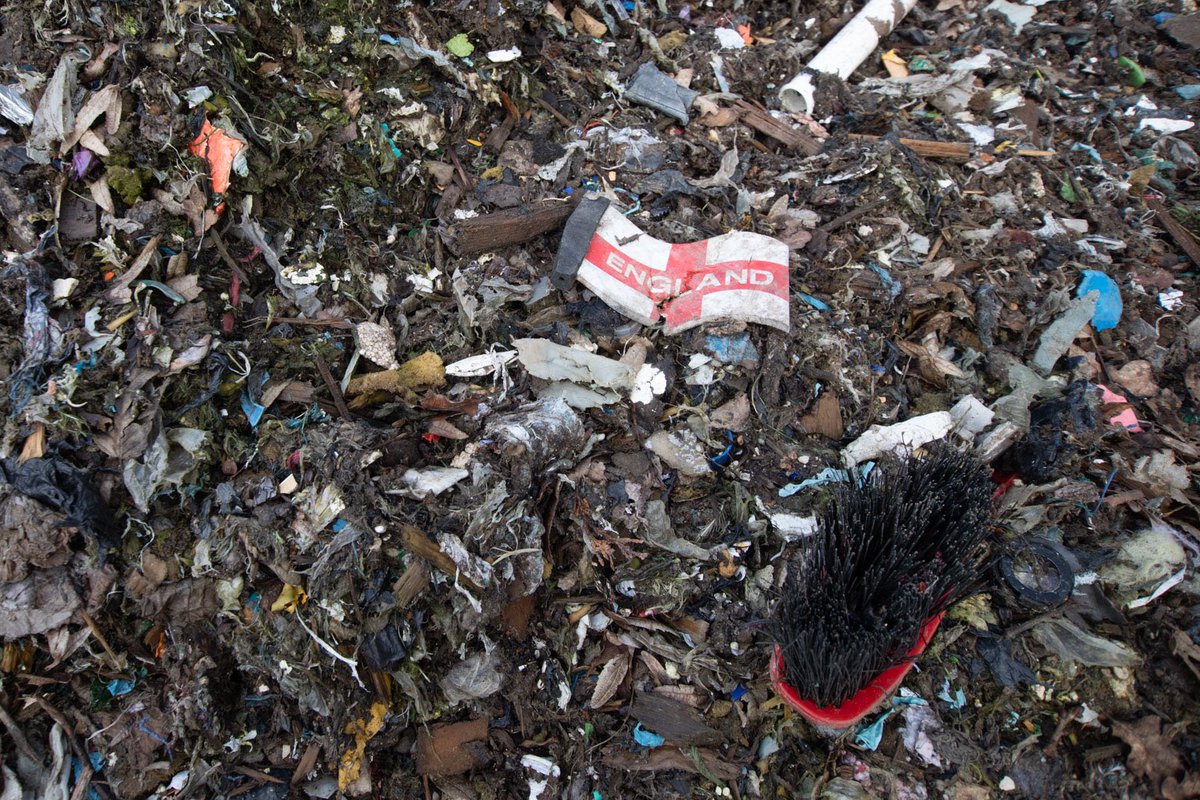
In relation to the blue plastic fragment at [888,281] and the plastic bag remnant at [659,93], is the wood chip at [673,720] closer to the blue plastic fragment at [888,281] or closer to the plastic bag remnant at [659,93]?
the blue plastic fragment at [888,281]

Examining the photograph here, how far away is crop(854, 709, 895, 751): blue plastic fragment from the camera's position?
8.35 feet

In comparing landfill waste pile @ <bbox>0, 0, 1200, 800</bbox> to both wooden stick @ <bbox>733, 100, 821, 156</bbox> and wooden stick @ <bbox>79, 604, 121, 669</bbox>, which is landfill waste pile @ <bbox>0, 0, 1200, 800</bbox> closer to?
wooden stick @ <bbox>79, 604, 121, 669</bbox>

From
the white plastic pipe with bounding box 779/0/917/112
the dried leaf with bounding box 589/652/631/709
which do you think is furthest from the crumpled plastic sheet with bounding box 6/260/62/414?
the white plastic pipe with bounding box 779/0/917/112

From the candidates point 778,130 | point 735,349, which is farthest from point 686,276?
point 778,130

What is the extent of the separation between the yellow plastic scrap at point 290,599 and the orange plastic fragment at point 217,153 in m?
1.67

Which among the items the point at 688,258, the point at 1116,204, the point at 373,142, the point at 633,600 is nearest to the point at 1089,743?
the point at 633,600

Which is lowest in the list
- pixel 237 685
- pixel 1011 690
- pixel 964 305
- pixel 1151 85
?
pixel 237 685

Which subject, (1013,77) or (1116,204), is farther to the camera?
(1013,77)

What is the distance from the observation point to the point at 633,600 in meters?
2.75

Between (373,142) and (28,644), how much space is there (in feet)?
7.97

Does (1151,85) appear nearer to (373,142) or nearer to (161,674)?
(373,142)

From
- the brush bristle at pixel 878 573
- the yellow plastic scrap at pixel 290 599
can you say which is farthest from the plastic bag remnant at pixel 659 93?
the yellow plastic scrap at pixel 290 599

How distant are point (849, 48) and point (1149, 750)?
3817mm

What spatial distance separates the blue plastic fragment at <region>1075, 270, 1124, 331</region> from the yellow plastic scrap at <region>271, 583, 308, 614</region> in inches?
144
